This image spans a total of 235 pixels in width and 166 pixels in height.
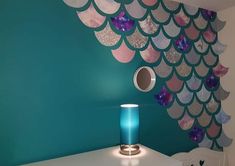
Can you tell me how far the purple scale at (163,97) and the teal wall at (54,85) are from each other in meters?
0.18

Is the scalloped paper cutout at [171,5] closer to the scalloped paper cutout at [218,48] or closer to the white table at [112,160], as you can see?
the scalloped paper cutout at [218,48]

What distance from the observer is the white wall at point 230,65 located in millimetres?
2027

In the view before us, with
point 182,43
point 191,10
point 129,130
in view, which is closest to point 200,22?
point 191,10

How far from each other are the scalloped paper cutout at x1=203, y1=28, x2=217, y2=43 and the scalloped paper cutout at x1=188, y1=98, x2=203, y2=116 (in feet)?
2.01

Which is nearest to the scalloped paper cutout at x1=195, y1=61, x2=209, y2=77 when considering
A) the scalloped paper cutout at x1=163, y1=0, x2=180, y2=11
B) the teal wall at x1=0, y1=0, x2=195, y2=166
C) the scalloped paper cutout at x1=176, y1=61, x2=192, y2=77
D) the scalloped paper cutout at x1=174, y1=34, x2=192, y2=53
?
the scalloped paper cutout at x1=176, y1=61, x2=192, y2=77

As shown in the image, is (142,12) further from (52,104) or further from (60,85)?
(52,104)

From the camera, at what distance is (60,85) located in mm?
1383

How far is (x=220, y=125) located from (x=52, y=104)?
166 cm

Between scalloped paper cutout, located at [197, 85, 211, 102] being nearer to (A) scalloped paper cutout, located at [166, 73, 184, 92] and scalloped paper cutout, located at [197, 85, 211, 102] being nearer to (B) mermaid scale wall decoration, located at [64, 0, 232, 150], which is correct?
(B) mermaid scale wall decoration, located at [64, 0, 232, 150]

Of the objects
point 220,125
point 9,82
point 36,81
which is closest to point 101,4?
point 36,81

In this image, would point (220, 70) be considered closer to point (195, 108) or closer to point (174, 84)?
point (195, 108)

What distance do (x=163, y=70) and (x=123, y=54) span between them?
40 cm

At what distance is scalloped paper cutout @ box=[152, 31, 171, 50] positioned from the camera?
1758 mm

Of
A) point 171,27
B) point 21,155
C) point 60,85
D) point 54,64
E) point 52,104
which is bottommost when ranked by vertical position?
point 21,155
